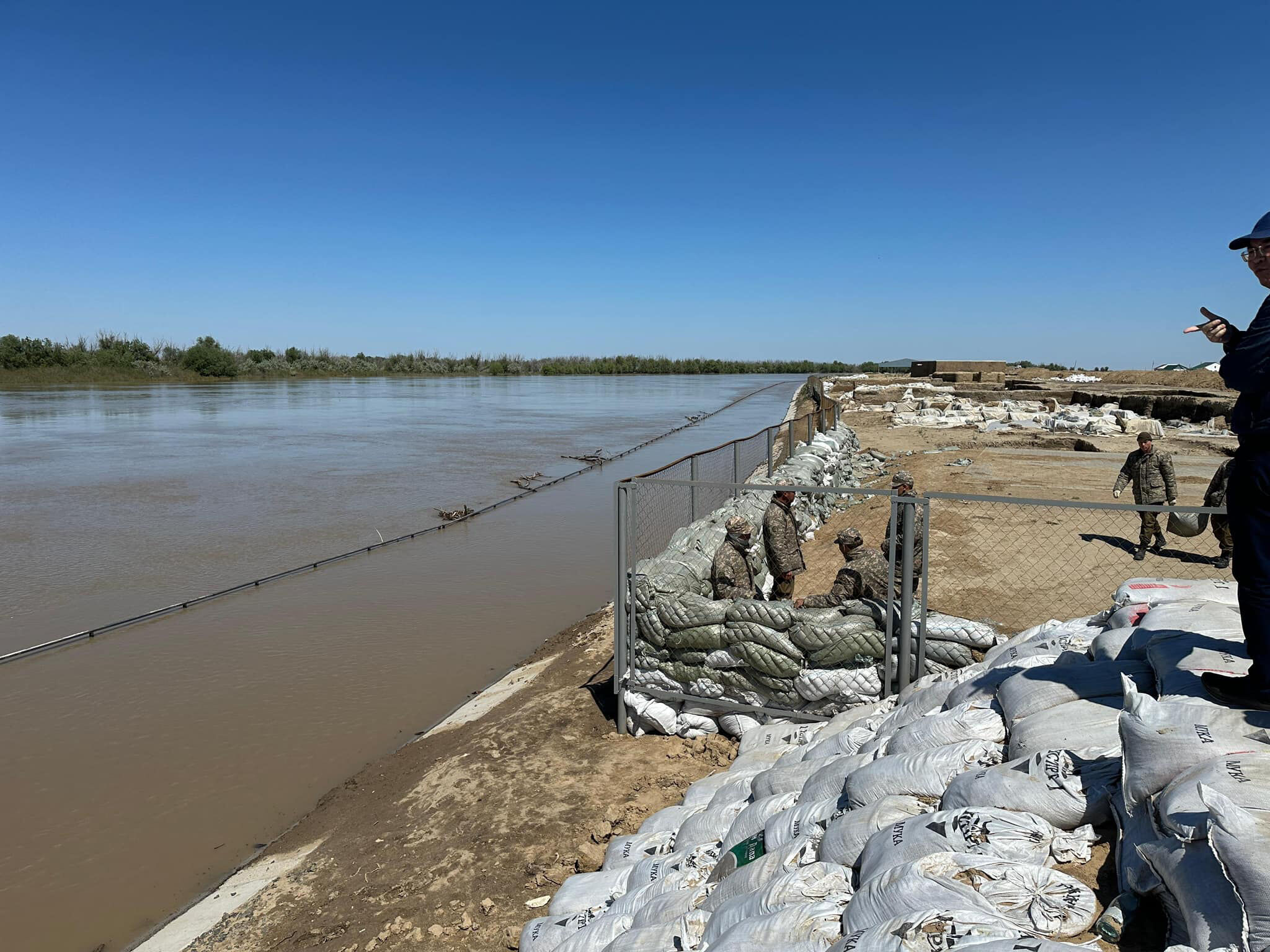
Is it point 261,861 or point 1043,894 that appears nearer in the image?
point 1043,894

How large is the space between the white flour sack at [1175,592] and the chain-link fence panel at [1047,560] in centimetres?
191

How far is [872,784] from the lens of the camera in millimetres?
3078

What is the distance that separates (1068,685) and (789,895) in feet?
4.89

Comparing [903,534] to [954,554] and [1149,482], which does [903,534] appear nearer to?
[954,554]

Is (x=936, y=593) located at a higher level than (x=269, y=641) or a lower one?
higher

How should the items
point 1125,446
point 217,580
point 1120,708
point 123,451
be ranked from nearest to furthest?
point 1120,708 → point 217,580 → point 1125,446 → point 123,451

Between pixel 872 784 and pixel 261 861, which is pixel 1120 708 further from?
pixel 261 861

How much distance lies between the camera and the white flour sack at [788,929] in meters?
2.34

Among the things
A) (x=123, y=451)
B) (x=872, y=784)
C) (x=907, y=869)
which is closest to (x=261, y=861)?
(x=872, y=784)

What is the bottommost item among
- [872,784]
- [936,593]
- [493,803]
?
[493,803]

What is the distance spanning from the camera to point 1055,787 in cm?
259

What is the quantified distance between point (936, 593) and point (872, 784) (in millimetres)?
5592

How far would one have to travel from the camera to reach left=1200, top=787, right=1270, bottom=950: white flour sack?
1.78 meters

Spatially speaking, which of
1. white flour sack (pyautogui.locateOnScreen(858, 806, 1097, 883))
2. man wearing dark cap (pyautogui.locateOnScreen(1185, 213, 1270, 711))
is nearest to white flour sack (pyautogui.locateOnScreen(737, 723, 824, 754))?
white flour sack (pyautogui.locateOnScreen(858, 806, 1097, 883))
